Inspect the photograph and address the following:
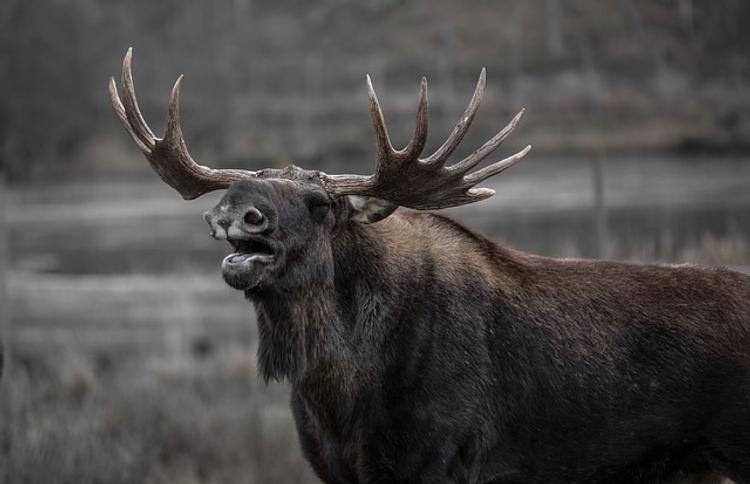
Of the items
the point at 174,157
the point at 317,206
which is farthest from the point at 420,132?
the point at 174,157

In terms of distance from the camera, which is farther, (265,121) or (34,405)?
(265,121)

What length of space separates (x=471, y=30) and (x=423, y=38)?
3.31ft

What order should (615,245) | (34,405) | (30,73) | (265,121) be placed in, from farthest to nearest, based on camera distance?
1. (265,121)
2. (30,73)
3. (615,245)
4. (34,405)

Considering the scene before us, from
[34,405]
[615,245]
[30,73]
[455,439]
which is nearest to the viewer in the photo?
[455,439]

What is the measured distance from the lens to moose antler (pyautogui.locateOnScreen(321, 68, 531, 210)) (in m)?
5.18

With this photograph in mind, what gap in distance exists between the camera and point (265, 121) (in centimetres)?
2750

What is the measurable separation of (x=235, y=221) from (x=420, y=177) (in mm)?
998

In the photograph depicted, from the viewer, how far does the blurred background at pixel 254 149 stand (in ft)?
37.1

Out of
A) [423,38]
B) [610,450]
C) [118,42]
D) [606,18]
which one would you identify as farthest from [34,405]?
[118,42]

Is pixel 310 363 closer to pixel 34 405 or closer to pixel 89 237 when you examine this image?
pixel 34 405

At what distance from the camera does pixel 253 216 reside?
4742 millimetres

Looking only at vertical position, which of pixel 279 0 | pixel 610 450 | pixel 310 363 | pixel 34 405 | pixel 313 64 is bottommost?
pixel 34 405

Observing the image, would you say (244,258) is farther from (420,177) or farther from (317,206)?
(420,177)

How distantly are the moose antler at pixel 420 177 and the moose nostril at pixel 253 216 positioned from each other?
0.57 meters
